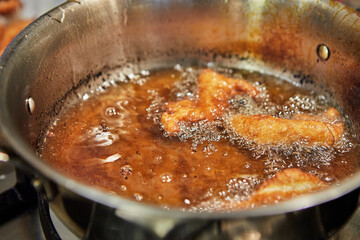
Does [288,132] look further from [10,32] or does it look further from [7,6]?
[7,6]

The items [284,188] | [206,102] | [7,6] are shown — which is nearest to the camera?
[284,188]

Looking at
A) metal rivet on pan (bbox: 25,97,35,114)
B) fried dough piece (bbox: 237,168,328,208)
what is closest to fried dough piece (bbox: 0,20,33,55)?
metal rivet on pan (bbox: 25,97,35,114)

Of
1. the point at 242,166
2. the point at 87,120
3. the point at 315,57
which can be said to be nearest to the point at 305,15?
the point at 315,57

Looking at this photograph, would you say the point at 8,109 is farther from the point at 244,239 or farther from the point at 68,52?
the point at 244,239

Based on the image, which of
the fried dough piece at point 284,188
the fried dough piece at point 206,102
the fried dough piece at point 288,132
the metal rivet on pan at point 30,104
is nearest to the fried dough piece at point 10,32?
the metal rivet on pan at point 30,104

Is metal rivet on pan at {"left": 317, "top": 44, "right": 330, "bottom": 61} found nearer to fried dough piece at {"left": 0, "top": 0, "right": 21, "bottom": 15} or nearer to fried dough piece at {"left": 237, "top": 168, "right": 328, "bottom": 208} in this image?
fried dough piece at {"left": 237, "top": 168, "right": 328, "bottom": 208}

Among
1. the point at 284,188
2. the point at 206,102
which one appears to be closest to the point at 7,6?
the point at 206,102
